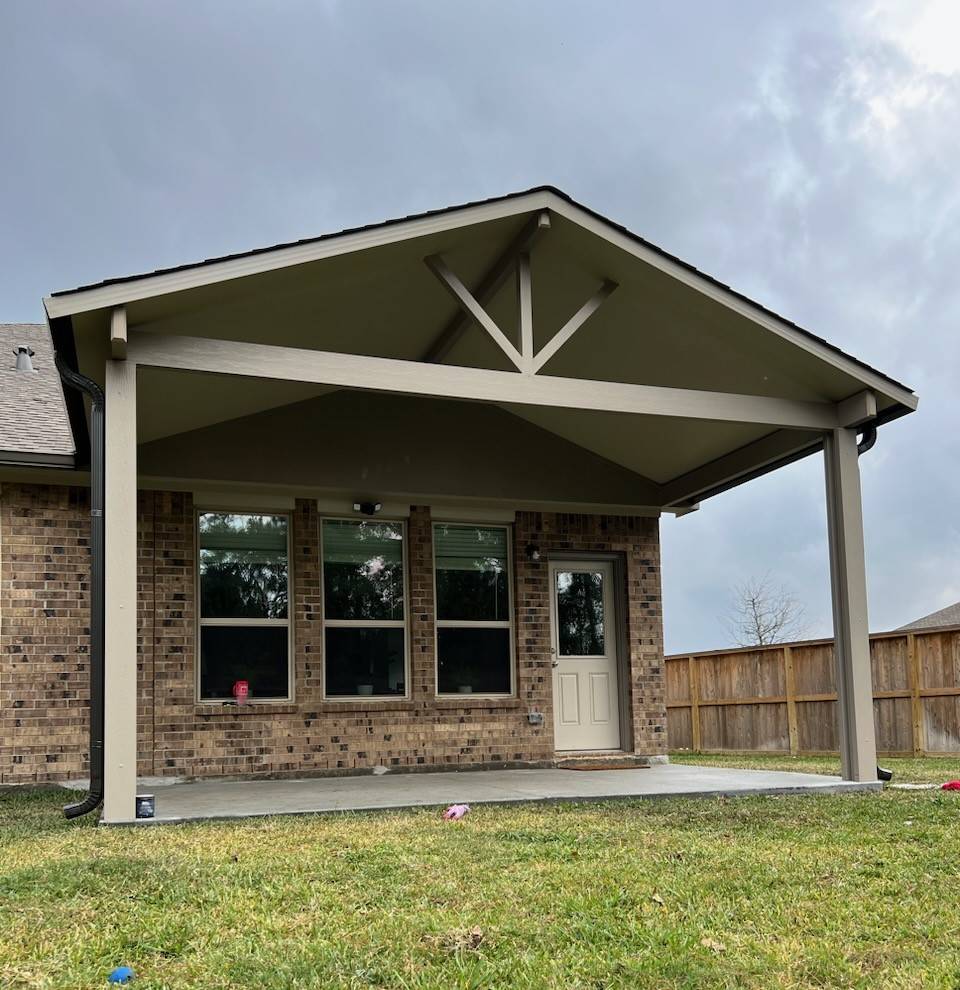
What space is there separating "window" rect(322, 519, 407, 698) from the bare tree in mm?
23051

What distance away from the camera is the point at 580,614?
482 inches

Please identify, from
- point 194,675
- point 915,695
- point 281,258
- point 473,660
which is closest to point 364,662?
point 473,660

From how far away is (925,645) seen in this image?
554 inches

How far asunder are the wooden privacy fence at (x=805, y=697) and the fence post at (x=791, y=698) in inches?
0.6

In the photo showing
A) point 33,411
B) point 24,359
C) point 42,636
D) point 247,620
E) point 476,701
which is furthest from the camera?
point 24,359

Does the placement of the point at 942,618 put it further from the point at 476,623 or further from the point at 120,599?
the point at 120,599

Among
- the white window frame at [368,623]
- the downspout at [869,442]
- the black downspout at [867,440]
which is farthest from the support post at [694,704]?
the black downspout at [867,440]

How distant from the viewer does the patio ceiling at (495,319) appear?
24.1 feet

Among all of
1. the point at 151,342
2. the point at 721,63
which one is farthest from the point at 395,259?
the point at 721,63

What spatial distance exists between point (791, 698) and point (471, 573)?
20.8 ft

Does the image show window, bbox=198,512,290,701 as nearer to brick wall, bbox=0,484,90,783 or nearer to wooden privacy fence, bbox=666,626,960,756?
brick wall, bbox=0,484,90,783

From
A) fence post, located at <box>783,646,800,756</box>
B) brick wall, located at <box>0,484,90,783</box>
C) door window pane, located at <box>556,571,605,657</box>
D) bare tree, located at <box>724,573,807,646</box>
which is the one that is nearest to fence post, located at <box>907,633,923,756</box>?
fence post, located at <box>783,646,800,756</box>

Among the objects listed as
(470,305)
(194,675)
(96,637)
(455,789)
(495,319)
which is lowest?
(455,789)

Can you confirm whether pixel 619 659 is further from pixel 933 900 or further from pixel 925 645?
pixel 933 900
